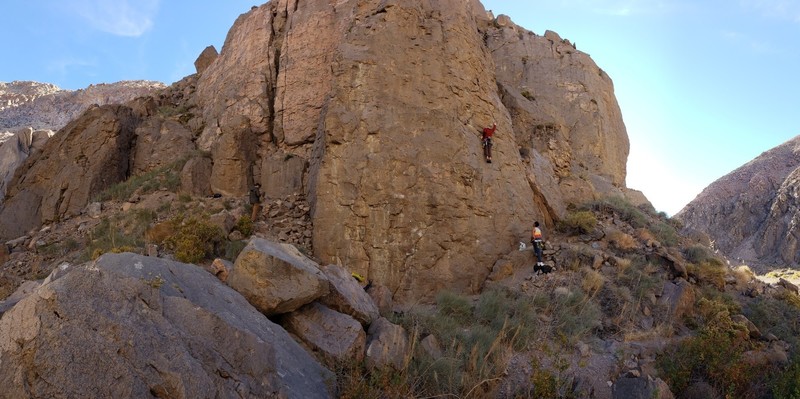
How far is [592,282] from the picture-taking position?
9586 mm

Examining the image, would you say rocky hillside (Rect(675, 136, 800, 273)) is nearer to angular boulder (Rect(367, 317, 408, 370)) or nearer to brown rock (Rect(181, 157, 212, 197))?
brown rock (Rect(181, 157, 212, 197))

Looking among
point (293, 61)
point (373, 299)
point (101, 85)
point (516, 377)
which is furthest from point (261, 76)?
point (101, 85)

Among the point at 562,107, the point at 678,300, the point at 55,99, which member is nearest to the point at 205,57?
the point at 562,107

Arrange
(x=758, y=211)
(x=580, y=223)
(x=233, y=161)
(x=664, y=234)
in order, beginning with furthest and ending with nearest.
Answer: (x=758, y=211)
(x=233, y=161)
(x=664, y=234)
(x=580, y=223)

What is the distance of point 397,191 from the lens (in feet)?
34.5

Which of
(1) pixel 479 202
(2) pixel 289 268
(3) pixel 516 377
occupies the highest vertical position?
(1) pixel 479 202

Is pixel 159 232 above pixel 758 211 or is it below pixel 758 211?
below

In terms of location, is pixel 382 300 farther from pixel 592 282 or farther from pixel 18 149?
pixel 18 149

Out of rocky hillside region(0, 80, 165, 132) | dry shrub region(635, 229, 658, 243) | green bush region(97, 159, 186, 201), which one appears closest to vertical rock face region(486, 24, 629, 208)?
dry shrub region(635, 229, 658, 243)

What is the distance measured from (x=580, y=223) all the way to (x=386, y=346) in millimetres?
8117

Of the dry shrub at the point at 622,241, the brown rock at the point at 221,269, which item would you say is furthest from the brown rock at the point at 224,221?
the dry shrub at the point at 622,241

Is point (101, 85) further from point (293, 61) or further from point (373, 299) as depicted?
point (373, 299)

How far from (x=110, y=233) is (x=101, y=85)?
4782 centimetres

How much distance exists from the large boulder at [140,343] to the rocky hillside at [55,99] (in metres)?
49.0
